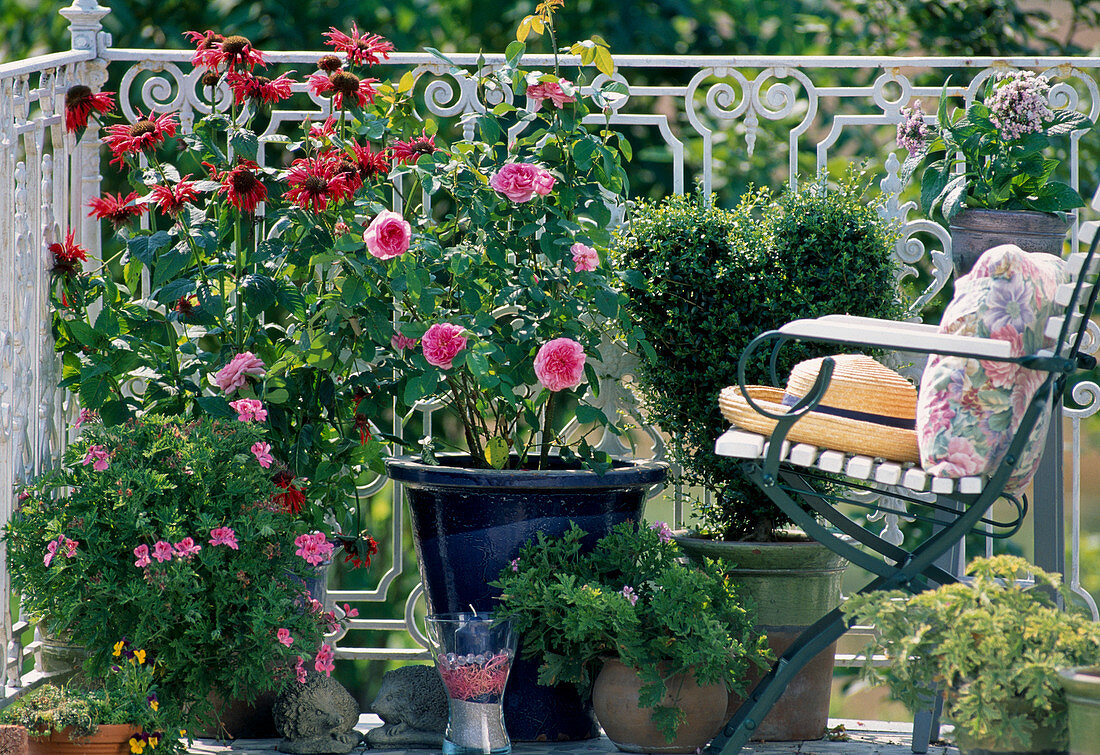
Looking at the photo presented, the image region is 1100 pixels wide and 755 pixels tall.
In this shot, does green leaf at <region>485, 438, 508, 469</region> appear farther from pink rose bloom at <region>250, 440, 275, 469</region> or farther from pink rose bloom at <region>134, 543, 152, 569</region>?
pink rose bloom at <region>134, 543, 152, 569</region>

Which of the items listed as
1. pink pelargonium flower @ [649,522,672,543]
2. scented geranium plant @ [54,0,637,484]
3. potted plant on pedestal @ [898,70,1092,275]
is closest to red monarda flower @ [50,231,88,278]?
scented geranium plant @ [54,0,637,484]

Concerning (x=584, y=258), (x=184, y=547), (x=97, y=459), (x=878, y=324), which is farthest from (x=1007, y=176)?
(x=97, y=459)

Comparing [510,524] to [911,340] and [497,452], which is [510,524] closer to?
[497,452]

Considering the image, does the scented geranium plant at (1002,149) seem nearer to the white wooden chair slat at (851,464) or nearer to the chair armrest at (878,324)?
the chair armrest at (878,324)

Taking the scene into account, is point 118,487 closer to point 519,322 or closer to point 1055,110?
point 519,322

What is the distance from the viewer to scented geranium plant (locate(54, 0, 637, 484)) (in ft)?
9.73

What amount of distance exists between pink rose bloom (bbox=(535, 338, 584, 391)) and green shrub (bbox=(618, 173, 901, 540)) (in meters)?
0.22

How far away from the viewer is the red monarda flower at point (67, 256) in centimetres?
311

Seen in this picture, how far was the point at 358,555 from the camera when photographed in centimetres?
322

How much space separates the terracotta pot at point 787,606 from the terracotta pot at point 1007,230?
86 cm

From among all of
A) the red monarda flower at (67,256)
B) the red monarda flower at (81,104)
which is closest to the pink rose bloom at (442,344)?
the red monarda flower at (67,256)

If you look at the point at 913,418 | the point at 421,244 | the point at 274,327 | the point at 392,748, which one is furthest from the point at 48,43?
the point at 913,418

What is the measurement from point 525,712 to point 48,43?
471cm

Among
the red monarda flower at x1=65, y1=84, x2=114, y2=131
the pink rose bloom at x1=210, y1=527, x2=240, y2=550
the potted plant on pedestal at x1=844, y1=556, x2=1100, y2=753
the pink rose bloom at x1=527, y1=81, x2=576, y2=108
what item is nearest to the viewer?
the potted plant on pedestal at x1=844, y1=556, x2=1100, y2=753
